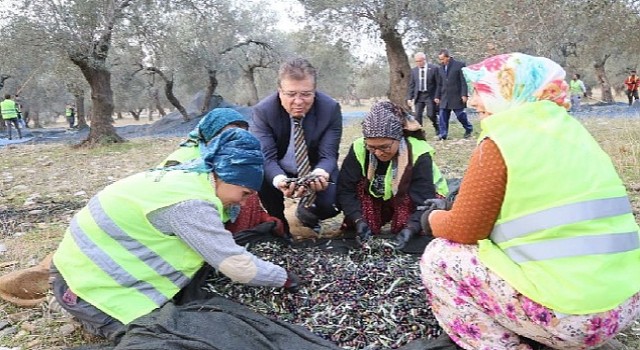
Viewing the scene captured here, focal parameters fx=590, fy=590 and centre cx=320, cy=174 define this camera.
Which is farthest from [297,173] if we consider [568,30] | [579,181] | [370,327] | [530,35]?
[568,30]

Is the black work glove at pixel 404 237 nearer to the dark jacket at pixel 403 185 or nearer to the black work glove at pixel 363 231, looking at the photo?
the dark jacket at pixel 403 185

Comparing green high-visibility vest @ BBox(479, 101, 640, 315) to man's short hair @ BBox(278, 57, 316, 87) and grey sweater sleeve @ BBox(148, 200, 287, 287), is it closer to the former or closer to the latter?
grey sweater sleeve @ BBox(148, 200, 287, 287)

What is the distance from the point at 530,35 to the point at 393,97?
532 centimetres

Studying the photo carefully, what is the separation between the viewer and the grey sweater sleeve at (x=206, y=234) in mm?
2367

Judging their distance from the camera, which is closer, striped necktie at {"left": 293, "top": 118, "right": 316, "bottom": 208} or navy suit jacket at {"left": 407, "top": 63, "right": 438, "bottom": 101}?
striped necktie at {"left": 293, "top": 118, "right": 316, "bottom": 208}

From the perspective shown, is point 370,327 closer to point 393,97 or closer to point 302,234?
point 302,234

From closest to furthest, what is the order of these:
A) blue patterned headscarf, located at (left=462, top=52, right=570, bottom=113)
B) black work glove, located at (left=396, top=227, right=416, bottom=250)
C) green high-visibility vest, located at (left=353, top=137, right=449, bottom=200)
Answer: blue patterned headscarf, located at (left=462, top=52, right=570, bottom=113) → black work glove, located at (left=396, top=227, right=416, bottom=250) → green high-visibility vest, located at (left=353, top=137, right=449, bottom=200)

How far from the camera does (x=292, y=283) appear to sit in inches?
110

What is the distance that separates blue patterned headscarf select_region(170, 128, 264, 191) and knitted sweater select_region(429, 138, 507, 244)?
0.82 m

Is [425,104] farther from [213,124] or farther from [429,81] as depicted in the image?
[213,124]

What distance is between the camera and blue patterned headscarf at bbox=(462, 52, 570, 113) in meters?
2.14

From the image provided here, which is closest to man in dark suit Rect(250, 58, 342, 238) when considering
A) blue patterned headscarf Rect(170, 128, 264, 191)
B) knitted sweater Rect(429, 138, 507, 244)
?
blue patterned headscarf Rect(170, 128, 264, 191)

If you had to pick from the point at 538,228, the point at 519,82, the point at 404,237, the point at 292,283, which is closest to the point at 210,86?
the point at 404,237

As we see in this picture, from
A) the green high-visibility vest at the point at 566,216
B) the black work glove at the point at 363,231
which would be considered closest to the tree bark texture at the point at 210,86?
the black work glove at the point at 363,231
